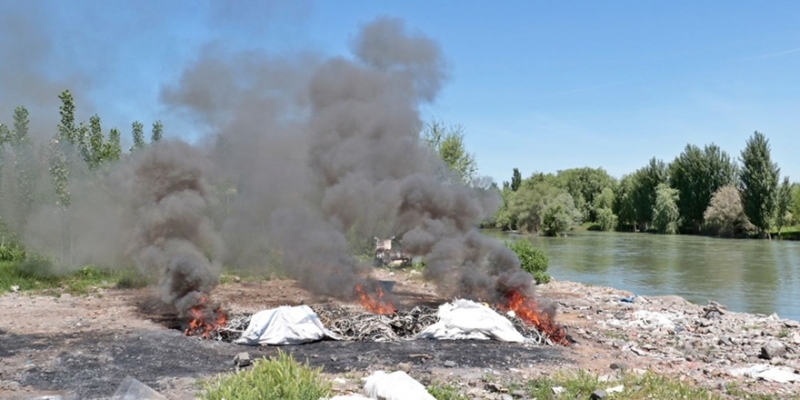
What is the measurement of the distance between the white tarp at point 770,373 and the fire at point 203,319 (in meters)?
10.0

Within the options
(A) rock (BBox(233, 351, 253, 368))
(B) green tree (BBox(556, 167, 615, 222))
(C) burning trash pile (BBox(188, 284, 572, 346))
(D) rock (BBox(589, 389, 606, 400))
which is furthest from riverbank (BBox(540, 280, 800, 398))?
(B) green tree (BBox(556, 167, 615, 222))

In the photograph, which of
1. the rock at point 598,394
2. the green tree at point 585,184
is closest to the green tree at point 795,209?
the green tree at point 585,184

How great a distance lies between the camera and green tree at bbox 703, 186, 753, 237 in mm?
66688

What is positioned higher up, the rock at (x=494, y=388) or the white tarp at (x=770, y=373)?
the rock at (x=494, y=388)

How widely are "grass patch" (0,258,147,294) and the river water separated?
18.7m

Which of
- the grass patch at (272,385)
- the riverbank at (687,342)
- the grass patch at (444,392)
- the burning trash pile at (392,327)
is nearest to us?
the grass patch at (272,385)

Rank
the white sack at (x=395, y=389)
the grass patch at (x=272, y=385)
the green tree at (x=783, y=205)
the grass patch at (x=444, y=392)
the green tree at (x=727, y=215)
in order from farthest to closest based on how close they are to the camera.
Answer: the green tree at (x=727, y=215)
the green tree at (x=783, y=205)
the grass patch at (x=444, y=392)
the white sack at (x=395, y=389)
the grass patch at (x=272, y=385)

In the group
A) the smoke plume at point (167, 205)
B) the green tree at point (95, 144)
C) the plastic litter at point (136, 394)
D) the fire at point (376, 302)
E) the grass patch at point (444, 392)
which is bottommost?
the grass patch at point (444, 392)

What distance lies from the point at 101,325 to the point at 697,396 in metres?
12.4

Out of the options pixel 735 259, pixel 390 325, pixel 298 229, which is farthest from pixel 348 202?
pixel 735 259

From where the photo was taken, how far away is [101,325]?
581 inches

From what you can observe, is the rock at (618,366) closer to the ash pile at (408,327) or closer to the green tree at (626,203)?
the ash pile at (408,327)

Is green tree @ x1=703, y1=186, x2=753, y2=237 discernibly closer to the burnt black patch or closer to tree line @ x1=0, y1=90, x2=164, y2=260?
tree line @ x1=0, y1=90, x2=164, y2=260

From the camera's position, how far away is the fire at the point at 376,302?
52.3 ft
